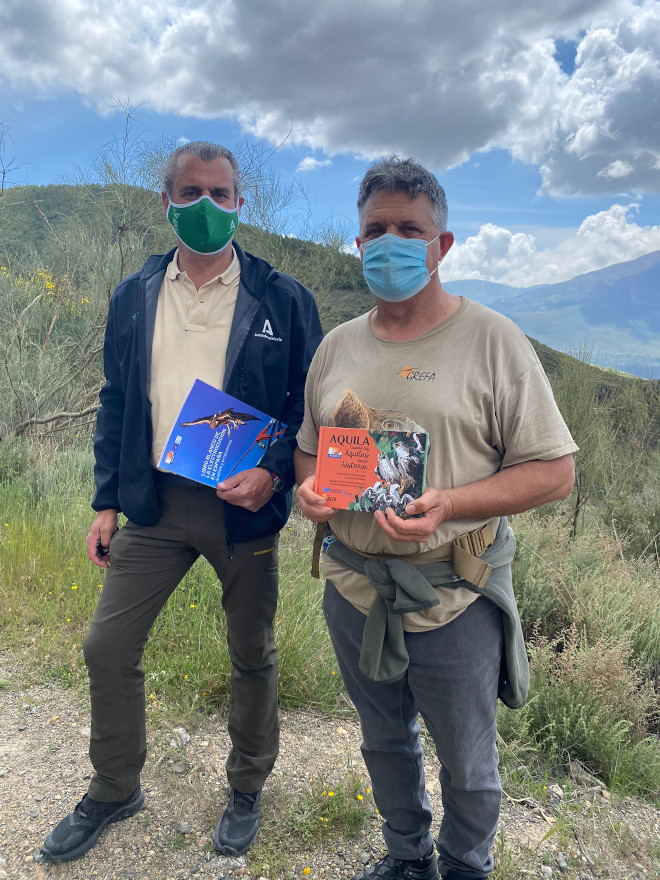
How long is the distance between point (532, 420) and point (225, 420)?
1080 millimetres

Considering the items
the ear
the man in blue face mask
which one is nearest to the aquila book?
the man in blue face mask

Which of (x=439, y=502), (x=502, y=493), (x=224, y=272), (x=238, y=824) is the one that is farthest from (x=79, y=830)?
(x=224, y=272)

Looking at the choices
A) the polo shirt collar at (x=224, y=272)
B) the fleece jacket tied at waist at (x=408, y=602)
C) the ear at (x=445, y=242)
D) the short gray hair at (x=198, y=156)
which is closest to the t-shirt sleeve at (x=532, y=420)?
the fleece jacket tied at waist at (x=408, y=602)

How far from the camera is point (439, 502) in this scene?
1.57 m

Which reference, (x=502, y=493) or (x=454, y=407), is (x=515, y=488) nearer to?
(x=502, y=493)

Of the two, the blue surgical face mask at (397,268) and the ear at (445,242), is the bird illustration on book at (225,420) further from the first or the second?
the ear at (445,242)

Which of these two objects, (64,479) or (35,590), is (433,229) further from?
(64,479)

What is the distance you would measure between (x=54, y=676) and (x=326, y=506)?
2.60 meters

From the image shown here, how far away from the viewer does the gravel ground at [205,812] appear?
7.50 feet

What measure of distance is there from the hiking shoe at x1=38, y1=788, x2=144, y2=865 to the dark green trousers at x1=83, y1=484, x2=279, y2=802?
0.06 meters

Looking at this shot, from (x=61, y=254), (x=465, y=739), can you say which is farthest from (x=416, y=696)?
(x=61, y=254)

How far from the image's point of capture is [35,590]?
13.5 feet

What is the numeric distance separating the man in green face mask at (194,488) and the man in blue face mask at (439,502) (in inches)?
17.5

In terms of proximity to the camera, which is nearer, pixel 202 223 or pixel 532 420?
pixel 532 420
